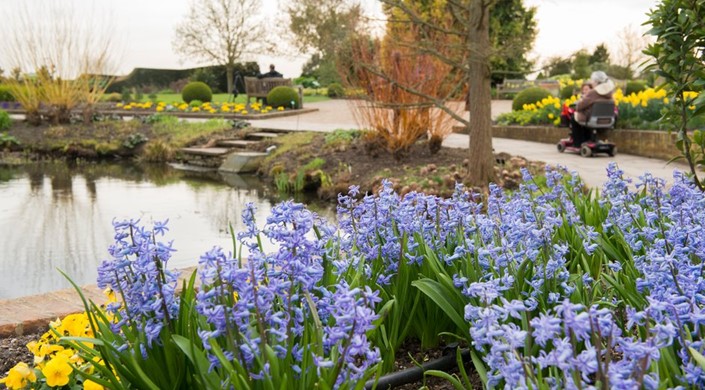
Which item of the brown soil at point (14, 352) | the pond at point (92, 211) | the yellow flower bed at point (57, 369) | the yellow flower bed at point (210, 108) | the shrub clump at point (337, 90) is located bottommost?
the pond at point (92, 211)

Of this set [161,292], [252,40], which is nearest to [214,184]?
[161,292]

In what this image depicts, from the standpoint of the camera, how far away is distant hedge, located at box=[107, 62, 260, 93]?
121 feet

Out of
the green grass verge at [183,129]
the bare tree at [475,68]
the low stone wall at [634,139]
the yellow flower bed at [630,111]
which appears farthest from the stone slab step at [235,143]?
the bare tree at [475,68]

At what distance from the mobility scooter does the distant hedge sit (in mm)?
26425

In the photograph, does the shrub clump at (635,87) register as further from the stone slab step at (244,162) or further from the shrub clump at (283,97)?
the stone slab step at (244,162)

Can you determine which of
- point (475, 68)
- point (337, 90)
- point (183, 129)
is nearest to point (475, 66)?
point (475, 68)

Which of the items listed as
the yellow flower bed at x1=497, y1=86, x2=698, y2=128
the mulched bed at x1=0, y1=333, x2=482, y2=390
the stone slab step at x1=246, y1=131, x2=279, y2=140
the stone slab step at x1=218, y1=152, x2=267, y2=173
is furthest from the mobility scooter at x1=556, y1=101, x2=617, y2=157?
the mulched bed at x1=0, y1=333, x2=482, y2=390

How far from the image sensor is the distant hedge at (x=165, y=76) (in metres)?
37.0

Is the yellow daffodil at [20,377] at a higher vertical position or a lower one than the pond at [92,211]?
higher

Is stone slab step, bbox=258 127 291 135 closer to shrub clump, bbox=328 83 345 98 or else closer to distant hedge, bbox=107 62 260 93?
shrub clump, bbox=328 83 345 98

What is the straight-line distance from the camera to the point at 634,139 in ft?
38.5

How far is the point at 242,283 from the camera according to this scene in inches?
75.3

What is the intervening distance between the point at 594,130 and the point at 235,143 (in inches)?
272

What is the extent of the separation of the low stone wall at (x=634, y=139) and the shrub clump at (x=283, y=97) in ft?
35.0
